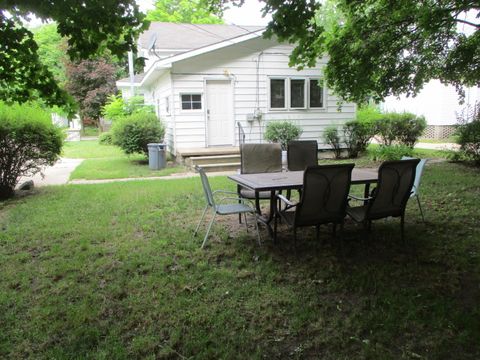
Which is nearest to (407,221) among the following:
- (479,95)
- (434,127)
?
(479,95)

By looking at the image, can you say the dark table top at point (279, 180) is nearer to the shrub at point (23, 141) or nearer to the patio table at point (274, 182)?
the patio table at point (274, 182)

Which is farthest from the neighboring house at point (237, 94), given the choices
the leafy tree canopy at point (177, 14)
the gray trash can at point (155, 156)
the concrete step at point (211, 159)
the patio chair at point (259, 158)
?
the leafy tree canopy at point (177, 14)

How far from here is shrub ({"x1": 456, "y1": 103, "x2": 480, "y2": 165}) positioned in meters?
9.07

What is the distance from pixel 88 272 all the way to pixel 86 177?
6409 mm

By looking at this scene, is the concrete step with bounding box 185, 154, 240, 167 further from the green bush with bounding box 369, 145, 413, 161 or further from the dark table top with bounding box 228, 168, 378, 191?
the dark table top with bounding box 228, 168, 378, 191

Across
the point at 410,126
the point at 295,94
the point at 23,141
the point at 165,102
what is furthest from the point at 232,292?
the point at 165,102

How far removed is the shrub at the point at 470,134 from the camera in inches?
357

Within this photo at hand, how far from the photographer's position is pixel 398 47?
23.9 ft

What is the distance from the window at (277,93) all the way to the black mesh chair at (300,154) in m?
5.55

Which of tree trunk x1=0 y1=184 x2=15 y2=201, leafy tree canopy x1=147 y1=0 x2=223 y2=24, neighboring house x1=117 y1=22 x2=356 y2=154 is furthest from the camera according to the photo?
leafy tree canopy x1=147 y1=0 x2=223 y2=24

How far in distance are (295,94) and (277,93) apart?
0.61 m

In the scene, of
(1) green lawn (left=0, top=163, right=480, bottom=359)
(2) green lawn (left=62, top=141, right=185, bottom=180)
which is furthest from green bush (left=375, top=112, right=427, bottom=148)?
(1) green lawn (left=0, top=163, right=480, bottom=359)

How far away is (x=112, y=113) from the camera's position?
17.2 m

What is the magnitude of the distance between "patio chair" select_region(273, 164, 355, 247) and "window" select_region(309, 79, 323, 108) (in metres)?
8.67
